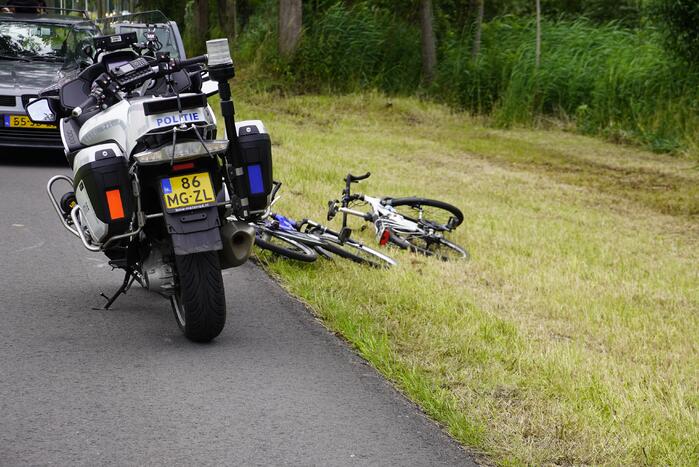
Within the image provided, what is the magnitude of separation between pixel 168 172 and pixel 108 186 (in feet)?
1.04

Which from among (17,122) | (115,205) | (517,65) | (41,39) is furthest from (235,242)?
(517,65)

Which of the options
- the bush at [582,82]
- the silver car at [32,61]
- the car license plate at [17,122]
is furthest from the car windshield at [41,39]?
the bush at [582,82]

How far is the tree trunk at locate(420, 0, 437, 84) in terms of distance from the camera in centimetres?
2283

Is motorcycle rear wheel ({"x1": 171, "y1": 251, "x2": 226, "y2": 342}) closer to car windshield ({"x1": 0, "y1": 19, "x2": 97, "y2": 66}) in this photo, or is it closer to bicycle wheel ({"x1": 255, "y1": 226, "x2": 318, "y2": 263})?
bicycle wheel ({"x1": 255, "y1": 226, "x2": 318, "y2": 263})

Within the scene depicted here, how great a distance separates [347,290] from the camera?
739 cm

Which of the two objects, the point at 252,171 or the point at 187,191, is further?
the point at 252,171

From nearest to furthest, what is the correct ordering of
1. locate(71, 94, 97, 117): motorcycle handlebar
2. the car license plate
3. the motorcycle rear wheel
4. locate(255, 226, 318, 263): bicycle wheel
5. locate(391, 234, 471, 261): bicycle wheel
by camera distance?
the motorcycle rear wheel, locate(71, 94, 97, 117): motorcycle handlebar, locate(255, 226, 318, 263): bicycle wheel, locate(391, 234, 471, 261): bicycle wheel, the car license plate

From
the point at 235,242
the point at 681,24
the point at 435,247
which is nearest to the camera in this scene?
the point at 235,242

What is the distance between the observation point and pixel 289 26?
76.2 ft

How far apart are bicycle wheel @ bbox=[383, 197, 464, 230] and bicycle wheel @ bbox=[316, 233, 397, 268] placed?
1123 millimetres

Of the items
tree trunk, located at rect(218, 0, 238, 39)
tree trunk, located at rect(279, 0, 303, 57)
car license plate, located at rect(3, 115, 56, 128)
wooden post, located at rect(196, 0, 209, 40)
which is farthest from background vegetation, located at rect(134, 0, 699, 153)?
car license plate, located at rect(3, 115, 56, 128)

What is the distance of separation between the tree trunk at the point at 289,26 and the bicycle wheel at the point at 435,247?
14.5 metres

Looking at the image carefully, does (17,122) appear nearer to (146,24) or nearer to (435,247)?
(146,24)

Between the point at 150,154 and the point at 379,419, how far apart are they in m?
1.84
